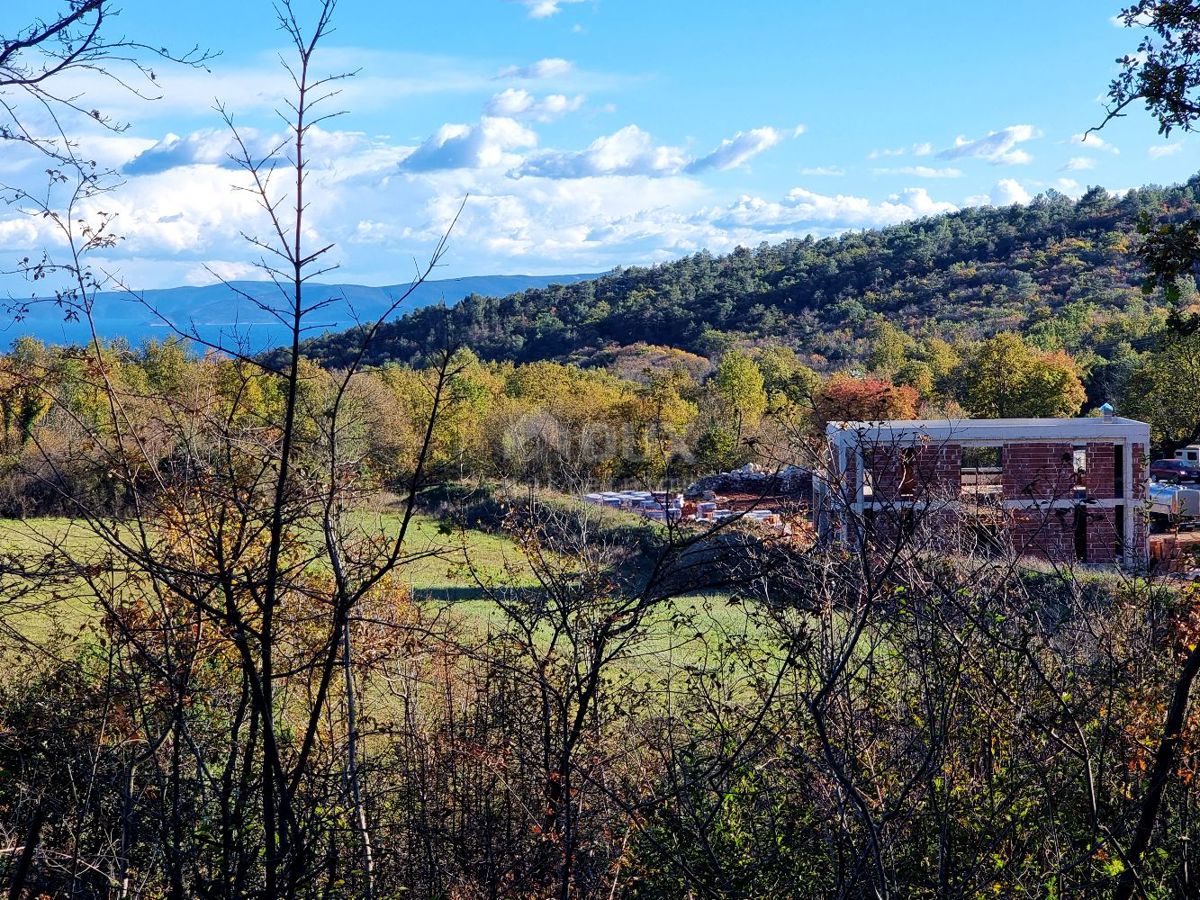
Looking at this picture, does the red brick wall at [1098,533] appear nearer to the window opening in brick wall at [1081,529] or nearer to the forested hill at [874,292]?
the window opening in brick wall at [1081,529]

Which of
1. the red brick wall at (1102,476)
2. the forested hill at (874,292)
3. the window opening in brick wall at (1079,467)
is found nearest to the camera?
the window opening in brick wall at (1079,467)

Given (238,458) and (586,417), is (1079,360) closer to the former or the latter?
(586,417)

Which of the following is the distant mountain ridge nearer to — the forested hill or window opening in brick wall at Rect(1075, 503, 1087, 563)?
window opening in brick wall at Rect(1075, 503, 1087, 563)

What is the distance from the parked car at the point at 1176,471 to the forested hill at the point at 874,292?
25.5 m

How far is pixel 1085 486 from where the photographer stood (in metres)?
23.3

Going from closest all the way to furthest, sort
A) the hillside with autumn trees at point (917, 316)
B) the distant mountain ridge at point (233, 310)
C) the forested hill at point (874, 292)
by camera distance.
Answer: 1. the distant mountain ridge at point (233, 310)
2. the hillside with autumn trees at point (917, 316)
3. the forested hill at point (874, 292)

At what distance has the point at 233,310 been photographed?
341 cm

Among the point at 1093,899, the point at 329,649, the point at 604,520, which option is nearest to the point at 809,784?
the point at 1093,899

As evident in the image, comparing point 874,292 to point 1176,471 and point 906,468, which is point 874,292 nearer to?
point 1176,471

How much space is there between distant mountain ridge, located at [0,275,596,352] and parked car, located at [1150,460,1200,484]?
3220 centimetres

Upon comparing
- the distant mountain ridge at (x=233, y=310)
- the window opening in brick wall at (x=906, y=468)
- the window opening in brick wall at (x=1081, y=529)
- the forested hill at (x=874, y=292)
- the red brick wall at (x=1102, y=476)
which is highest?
the forested hill at (x=874, y=292)

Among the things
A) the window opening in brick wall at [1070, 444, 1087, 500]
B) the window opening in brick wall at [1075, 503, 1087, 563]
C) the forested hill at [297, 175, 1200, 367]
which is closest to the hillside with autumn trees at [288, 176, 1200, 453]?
the forested hill at [297, 175, 1200, 367]

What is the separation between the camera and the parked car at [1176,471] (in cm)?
3123

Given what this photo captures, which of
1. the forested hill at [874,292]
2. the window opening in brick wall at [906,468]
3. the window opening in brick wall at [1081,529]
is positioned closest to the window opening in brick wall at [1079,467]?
the window opening in brick wall at [1081,529]
